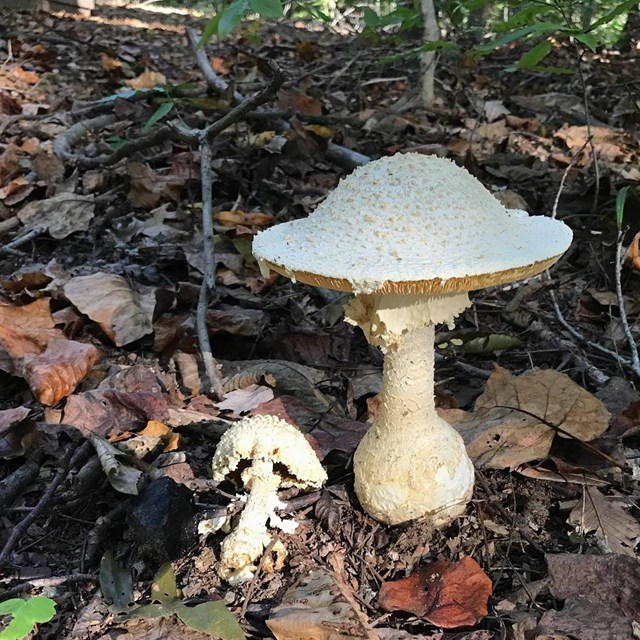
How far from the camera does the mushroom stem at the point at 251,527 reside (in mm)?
2111

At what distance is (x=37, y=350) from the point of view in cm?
317

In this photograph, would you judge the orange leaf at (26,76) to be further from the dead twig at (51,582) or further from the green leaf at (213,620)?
the green leaf at (213,620)

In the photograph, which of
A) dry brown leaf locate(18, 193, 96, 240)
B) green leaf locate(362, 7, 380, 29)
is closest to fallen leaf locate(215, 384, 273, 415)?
dry brown leaf locate(18, 193, 96, 240)

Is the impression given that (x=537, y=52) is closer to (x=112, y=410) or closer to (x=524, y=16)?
(x=524, y=16)

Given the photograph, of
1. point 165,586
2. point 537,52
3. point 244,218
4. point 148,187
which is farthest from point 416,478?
point 148,187

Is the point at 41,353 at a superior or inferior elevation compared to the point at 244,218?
inferior

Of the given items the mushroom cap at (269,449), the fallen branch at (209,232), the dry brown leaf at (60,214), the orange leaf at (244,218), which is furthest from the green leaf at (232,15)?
the dry brown leaf at (60,214)

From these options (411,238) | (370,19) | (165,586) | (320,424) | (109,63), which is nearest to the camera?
(411,238)

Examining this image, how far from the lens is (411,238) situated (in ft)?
5.76

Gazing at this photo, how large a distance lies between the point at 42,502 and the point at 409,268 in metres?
1.59

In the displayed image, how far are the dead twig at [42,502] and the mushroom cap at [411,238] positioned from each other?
1178 mm

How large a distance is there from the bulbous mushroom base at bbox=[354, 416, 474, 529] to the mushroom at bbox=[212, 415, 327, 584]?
0.68ft

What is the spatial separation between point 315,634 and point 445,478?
0.72m

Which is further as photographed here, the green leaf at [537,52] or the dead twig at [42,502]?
the green leaf at [537,52]
